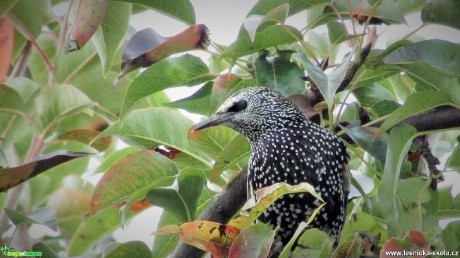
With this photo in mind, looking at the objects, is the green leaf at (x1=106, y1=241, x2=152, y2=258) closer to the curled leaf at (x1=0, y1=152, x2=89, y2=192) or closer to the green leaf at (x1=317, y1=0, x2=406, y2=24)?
the curled leaf at (x1=0, y1=152, x2=89, y2=192)

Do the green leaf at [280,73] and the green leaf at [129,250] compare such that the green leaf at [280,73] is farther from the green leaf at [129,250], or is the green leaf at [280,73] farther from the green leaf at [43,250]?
the green leaf at [43,250]

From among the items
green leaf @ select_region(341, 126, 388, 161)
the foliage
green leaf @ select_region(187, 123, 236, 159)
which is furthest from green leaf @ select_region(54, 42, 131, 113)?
green leaf @ select_region(341, 126, 388, 161)

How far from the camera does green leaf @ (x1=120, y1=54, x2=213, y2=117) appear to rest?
10.2 feet

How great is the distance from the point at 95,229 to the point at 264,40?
55.5 inches

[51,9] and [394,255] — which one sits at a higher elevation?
[51,9]

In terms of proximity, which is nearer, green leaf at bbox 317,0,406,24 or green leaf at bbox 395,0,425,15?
green leaf at bbox 317,0,406,24

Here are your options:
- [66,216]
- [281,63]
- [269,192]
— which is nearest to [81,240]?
[66,216]

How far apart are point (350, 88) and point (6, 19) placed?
1.64 m

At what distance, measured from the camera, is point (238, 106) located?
11.9 feet

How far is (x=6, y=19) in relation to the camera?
361 cm

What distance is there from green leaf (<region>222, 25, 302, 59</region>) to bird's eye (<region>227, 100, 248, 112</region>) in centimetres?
58

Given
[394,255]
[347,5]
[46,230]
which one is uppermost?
[347,5]

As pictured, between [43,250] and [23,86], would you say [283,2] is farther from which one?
[23,86]

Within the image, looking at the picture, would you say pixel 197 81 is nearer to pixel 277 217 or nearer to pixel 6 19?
pixel 277 217
